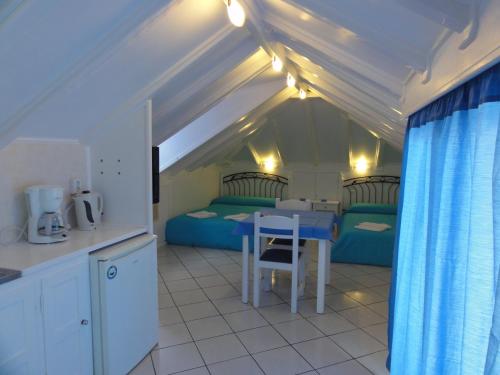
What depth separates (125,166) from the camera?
2.55 m

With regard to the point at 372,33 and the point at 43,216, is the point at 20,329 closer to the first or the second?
the point at 43,216

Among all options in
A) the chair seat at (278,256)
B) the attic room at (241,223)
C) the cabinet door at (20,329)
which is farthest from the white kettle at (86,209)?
the chair seat at (278,256)

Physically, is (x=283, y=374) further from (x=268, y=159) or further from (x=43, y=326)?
(x=268, y=159)

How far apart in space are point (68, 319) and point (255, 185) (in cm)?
525

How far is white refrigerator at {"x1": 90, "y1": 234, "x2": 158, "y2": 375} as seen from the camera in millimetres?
1964

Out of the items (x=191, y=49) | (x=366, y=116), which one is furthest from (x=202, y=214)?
(x=191, y=49)

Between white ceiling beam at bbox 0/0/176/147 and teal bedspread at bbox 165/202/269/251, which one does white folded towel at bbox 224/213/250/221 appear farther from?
white ceiling beam at bbox 0/0/176/147

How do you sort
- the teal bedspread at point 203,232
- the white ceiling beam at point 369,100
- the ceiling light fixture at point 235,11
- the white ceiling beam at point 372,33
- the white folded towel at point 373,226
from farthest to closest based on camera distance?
the teal bedspread at point 203,232 → the white folded towel at point 373,226 → the white ceiling beam at point 369,100 → the ceiling light fixture at point 235,11 → the white ceiling beam at point 372,33

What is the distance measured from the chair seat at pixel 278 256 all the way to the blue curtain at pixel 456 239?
1444mm

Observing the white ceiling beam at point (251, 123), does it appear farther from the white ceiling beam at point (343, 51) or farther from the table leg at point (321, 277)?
the white ceiling beam at point (343, 51)

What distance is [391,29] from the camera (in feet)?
3.80

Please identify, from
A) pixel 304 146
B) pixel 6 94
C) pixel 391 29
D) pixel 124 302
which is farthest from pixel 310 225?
pixel 304 146

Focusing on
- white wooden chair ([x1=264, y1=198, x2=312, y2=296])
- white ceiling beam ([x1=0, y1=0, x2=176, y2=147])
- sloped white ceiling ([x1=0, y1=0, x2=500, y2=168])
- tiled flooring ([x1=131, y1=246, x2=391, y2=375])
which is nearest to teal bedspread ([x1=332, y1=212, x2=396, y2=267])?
tiled flooring ([x1=131, y1=246, x2=391, y2=375])

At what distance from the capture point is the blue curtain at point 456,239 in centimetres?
96
